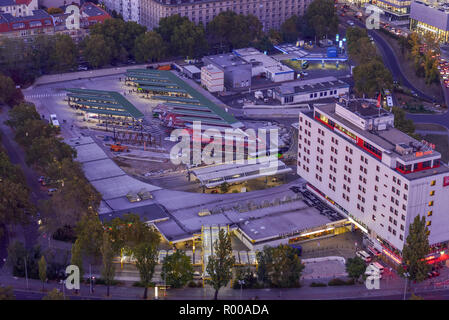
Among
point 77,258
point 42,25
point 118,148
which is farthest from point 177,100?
point 77,258

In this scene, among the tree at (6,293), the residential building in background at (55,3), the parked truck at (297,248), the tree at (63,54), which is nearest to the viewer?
the tree at (6,293)

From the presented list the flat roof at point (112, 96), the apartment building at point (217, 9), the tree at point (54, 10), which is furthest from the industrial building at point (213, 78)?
the tree at point (54, 10)

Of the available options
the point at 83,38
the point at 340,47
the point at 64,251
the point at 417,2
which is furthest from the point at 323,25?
the point at 64,251

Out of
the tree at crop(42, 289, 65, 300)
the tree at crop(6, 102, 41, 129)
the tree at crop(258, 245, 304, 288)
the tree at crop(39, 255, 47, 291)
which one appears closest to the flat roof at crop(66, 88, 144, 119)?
the tree at crop(6, 102, 41, 129)

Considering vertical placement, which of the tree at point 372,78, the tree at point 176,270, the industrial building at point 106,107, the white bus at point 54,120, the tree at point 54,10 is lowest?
the tree at point 176,270

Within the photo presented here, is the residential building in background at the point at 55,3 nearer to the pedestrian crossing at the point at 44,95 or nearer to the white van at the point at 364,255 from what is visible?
the pedestrian crossing at the point at 44,95

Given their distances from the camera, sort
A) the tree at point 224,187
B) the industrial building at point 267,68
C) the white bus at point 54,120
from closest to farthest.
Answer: the tree at point 224,187 < the white bus at point 54,120 < the industrial building at point 267,68
